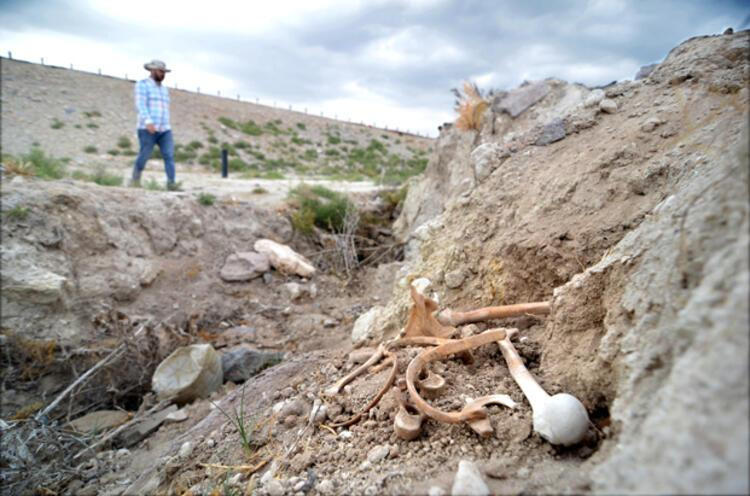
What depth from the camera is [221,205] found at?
5.53 meters

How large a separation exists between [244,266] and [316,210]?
165cm

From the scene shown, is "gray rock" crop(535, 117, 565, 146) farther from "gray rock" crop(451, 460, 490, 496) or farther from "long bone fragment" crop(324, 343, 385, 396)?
"gray rock" crop(451, 460, 490, 496)

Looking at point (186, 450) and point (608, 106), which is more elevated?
point (608, 106)

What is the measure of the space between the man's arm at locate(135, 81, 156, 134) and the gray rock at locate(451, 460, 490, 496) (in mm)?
6151

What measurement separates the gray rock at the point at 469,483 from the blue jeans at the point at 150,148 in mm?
6113

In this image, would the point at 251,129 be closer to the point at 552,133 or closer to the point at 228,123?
the point at 228,123

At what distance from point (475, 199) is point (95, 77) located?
75.8ft

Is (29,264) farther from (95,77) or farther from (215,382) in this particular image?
(95,77)

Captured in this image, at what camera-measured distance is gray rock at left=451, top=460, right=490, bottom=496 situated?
0.84 meters

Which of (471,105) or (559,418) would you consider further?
(471,105)

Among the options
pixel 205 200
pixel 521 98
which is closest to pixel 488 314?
pixel 521 98

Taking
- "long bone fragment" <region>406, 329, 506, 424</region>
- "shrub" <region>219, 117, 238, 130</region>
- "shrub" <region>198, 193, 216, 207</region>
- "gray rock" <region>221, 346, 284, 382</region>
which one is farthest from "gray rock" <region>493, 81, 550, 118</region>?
"shrub" <region>219, 117, 238, 130</region>

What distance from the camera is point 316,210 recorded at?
6230mm

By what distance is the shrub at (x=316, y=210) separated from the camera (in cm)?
591
